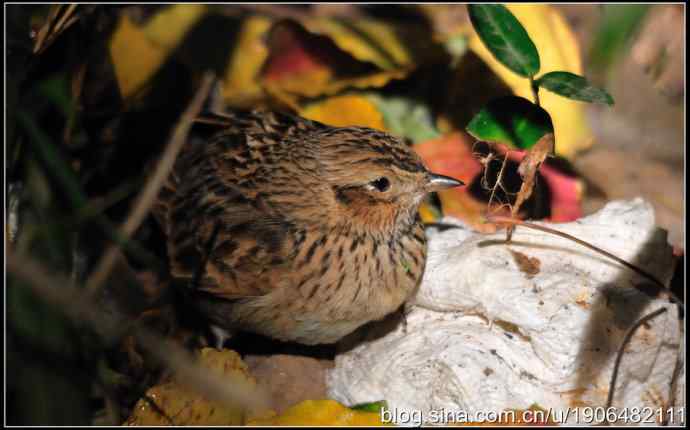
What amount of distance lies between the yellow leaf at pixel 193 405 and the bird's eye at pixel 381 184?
2.46 feet

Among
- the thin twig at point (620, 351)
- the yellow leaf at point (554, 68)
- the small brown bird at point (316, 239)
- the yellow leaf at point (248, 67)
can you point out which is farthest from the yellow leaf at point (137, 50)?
the thin twig at point (620, 351)

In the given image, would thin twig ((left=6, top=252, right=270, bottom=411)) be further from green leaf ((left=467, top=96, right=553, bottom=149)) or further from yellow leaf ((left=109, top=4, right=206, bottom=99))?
yellow leaf ((left=109, top=4, right=206, bottom=99))

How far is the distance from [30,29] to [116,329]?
3.98 ft

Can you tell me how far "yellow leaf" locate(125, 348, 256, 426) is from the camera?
2828 mm

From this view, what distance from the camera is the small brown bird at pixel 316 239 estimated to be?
306cm

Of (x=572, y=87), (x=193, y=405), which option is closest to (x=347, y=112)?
(x=572, y=87)

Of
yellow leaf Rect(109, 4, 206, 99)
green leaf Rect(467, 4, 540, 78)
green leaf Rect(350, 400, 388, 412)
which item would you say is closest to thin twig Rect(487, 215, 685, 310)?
green leaf Rect(467, 4, 540, 78)

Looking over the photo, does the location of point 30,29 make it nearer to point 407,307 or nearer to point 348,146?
point 348,146

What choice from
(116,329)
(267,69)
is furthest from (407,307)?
(267,69)

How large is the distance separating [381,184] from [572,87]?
2.32 ft

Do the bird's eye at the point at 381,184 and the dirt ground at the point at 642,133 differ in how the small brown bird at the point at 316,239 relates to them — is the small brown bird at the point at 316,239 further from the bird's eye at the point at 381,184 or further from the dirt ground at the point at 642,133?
the dirt ground at the point at 642,133

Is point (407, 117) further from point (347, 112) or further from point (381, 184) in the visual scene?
point (381, 184)

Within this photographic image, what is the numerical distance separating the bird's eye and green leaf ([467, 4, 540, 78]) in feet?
1.82

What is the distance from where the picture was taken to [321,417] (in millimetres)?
2766
